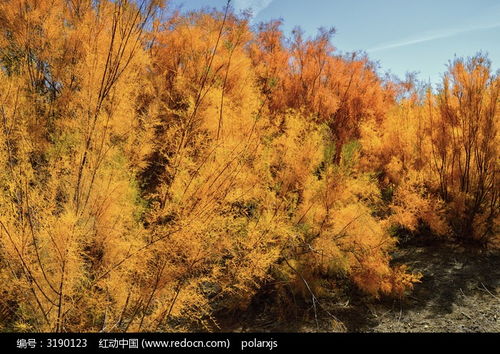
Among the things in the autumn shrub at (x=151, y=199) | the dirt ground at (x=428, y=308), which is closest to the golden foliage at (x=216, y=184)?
the autumn shrub at (x=151, y=199)

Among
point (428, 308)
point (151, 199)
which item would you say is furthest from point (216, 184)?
point (428, 308)

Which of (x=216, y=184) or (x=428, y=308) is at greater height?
(x=216, y=184)

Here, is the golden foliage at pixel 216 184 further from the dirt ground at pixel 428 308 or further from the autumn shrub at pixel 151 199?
the dirt ground at pixel 428 308

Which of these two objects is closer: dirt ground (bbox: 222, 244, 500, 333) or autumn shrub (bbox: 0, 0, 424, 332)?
autumn shrub (bbox: 0, 0, 424, 332)

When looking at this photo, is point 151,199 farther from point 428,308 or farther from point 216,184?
Result: point 428,308

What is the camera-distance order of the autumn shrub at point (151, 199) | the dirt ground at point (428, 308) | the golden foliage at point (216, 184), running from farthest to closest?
1. the dirt ground at point (428, 308)
2. the golden foliage at point (216, 184)
3. the autumn shrub at point (151, 199)

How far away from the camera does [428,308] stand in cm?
787

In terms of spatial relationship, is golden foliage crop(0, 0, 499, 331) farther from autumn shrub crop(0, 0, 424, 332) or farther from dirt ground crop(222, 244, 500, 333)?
dirt ground crop(222, 244, 500, 333)

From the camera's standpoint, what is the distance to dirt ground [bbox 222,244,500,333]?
288 inches

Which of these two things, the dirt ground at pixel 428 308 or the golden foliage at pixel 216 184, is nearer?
the golden foliage at pixel 216 184

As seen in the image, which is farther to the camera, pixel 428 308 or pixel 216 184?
pixel 428 308

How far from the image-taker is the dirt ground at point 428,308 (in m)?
7.32

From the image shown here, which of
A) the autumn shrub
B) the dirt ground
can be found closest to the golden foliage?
the autumn shrub

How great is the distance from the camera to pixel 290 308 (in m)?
8.51
